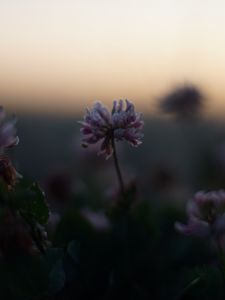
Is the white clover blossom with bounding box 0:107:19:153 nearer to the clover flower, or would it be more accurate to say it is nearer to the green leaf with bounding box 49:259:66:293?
the green leaf with bounding box 49:259:66:293

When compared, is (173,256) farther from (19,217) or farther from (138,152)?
(138,152)

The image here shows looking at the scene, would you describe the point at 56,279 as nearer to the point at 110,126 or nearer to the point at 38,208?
the point at 38,208

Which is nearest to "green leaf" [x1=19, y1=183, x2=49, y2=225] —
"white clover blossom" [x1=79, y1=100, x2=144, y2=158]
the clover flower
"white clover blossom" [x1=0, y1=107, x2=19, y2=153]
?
"white clover blossom" [x1=0, y1=107, x2=19, y2=153]

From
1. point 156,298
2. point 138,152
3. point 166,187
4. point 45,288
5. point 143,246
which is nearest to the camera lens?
point 45,288

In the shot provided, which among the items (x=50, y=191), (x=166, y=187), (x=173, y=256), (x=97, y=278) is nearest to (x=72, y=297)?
(x=97, y=278)

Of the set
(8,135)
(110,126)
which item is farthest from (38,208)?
(110,126)

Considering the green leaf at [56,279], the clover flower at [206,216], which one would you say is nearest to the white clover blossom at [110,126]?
the clover flower at [206,216]

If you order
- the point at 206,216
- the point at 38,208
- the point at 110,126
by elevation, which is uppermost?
the point at 110,126
